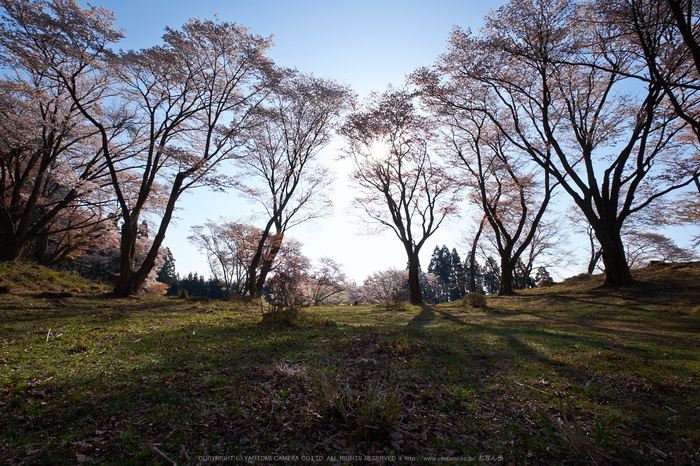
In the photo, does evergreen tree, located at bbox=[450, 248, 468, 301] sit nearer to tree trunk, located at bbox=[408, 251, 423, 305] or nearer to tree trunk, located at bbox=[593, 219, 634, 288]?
tree trunk, located at bbox=[408, 251, 423, 305]

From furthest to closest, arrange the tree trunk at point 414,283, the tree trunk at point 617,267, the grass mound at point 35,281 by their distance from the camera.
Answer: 1. the tree trunk at point 414,283
2. the tree trunk at point 617,267
3. the grass mound at point 35,281

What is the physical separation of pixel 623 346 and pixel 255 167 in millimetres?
16459

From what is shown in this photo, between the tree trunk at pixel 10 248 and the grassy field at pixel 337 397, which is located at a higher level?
the tree trunk at pixel 10 248

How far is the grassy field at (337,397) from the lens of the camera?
7.18 ft

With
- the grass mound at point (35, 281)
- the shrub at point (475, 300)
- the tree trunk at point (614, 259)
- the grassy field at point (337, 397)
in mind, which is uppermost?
the tree trunk at point (614, 259)

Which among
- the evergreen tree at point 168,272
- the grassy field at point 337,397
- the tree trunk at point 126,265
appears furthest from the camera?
the evergreen tree at point 168,272

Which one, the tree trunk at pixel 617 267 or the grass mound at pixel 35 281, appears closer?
the grass mound at pixel 35 281

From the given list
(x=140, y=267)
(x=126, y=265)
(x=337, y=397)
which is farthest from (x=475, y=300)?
(x=126, y=265)

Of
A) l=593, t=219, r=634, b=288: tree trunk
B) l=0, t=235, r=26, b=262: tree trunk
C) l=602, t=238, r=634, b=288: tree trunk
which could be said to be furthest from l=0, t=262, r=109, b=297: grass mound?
l=602, t=238, r=634, b=288: tree trunk

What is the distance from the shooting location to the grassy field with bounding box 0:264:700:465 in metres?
2.19

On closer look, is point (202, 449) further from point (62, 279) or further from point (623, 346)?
point (62, 279)

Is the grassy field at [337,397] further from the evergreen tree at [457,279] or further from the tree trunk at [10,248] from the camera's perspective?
the evergreen tree at [457,279]

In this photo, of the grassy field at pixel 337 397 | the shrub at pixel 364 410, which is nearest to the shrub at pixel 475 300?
the grassy field at pixel 337 397

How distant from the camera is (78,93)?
13383mm
